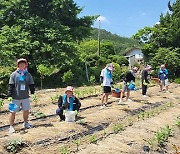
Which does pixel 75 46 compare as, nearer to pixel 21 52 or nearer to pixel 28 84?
pixel 21 52

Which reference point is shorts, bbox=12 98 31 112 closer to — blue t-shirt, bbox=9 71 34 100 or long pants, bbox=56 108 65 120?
blue t-shirt, bbox=9 71 34 100

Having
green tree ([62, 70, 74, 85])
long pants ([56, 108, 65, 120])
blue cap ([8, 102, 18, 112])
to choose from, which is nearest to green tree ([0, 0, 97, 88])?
green tree ([62, 70, 74, 85])

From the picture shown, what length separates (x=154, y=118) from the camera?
31.3 ft

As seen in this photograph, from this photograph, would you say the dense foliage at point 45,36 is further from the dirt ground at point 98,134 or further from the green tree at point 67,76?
the dirt ground at point 98,134

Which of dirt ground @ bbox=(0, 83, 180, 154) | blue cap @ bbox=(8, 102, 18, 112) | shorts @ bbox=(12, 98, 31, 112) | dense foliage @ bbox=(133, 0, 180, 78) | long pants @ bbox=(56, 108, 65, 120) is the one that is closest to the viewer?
dirt ground @ bbox=(0, 83, 180, 154)

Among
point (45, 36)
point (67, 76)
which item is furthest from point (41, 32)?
point (67, 76)

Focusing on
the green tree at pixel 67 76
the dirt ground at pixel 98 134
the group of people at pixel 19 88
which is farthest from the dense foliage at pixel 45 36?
the group of people at pixel 19 88

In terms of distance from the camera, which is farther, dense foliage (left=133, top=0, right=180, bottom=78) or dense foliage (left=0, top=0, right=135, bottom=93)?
dense foliage (left=133, top=0, right=180, bottom=78)

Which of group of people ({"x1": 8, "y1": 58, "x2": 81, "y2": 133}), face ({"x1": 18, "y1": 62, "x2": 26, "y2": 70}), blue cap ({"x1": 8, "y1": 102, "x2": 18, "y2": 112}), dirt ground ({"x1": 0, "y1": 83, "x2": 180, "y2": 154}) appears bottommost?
dirt ground ({"x1": 0, "y1": 83, "x2": 180, "y2": 154})

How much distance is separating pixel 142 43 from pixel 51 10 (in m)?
12.4

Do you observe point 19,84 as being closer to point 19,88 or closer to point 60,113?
point 19,88

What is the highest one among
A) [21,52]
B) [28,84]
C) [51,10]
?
[51,10]

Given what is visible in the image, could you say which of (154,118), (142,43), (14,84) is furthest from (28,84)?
(142,43)

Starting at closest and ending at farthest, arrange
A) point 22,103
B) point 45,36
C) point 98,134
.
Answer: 1. point 22,103
2. point 98,134
3. point 45,36
